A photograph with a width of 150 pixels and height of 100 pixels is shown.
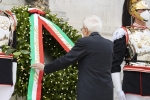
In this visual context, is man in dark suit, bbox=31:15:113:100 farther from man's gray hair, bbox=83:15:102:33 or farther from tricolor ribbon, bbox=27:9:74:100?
tricolor ribbon, bbox=27:9:74:100

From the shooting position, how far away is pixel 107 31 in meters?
8.59

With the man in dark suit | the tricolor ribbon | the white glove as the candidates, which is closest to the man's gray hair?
the man in dark suit

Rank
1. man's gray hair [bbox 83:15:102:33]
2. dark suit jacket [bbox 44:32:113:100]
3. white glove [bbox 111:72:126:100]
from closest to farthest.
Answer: dark suit jacket [bbox 44:32:113:100] < man's gray hair [bbox 83:15:102:33] < white glove [bbox 111:72:126:100]

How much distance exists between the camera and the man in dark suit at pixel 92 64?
14.8 ft

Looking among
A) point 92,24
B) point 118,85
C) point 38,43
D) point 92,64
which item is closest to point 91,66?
point 92,64

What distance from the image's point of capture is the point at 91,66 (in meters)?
4.51

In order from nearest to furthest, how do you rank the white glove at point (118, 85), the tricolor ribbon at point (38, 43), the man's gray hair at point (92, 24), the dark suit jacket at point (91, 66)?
1. the dark suit jacket at point (91, 66)
2. the man's gray hair at point (92, 24)
3. the white glove at point (118, 85)
4. the tricolor ribbon at point (38, 43)

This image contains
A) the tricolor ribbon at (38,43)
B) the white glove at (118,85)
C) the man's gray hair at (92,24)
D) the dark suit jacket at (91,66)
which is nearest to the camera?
the dark suit jacket at (91,66)

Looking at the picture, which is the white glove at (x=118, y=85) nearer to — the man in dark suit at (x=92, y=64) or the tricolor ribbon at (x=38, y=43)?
the man in dark suit at (x=92, y=64)

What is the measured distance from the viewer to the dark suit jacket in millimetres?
4500

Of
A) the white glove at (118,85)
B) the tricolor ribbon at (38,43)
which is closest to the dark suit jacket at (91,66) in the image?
the white glove at (118,85)

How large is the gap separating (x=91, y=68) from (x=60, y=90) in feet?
5.15

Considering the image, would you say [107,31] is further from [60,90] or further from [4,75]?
[4,75]

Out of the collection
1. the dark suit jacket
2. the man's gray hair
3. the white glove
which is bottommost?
the white glove
